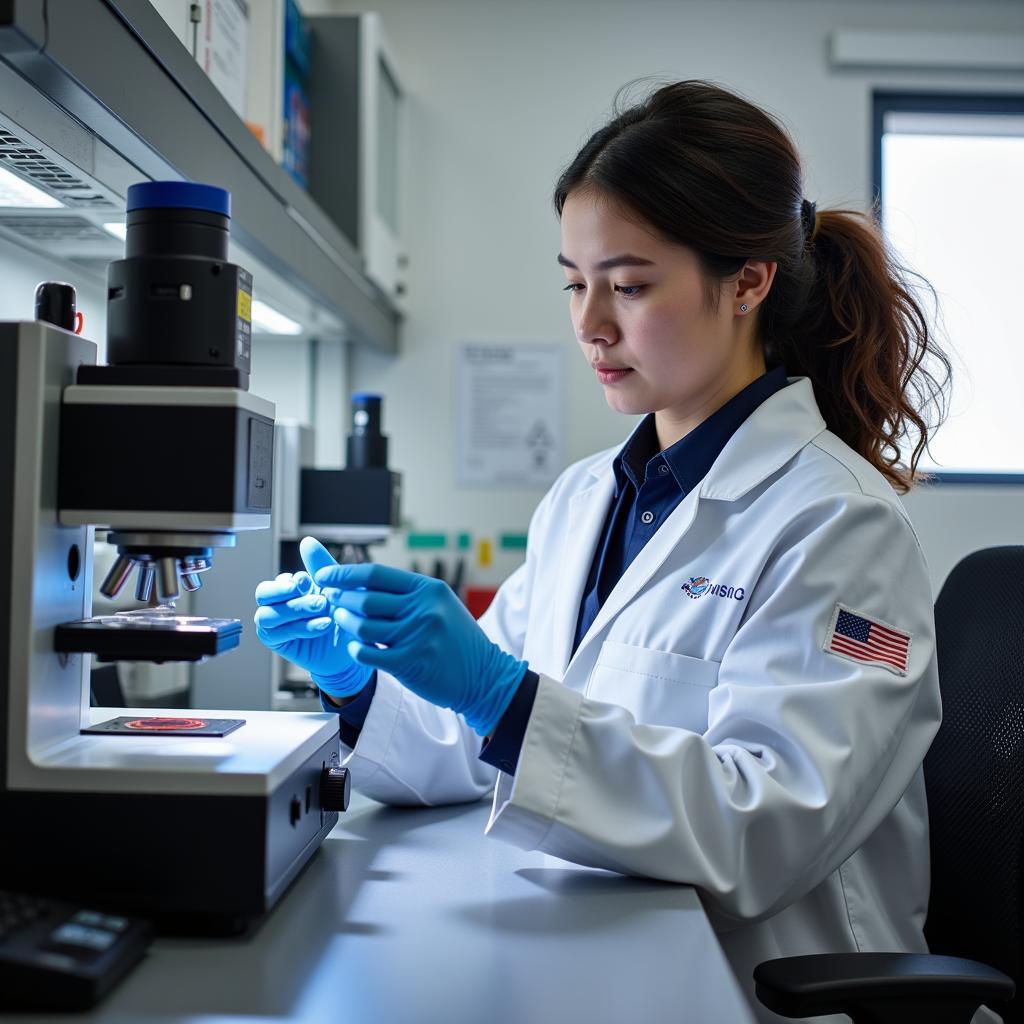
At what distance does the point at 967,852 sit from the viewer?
3.93 ft

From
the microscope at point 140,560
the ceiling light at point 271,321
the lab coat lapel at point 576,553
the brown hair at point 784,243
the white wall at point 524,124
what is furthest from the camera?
the white wall at point 524,124

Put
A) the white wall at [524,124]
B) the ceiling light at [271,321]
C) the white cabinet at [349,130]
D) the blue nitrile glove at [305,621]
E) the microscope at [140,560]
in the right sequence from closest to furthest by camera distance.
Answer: the microscope at [140,560] → the blue nitrile glove at [305,621] → the ceiling light at [271,321] → the white cabinet at [349,130] → the white wall at [524,124]

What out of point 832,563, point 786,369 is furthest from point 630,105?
point 832,563

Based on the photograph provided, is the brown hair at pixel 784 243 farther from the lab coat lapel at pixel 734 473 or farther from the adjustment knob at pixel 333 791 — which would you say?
the adjustment knob at pixel 333 791

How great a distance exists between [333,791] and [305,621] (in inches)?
7.5

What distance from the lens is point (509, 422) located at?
3047 mm

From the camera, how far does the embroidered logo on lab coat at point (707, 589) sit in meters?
1.09

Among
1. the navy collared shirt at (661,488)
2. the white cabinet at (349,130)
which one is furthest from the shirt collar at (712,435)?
the white cabinet at (349,130)

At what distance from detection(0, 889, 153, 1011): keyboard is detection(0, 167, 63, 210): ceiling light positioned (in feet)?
2.44

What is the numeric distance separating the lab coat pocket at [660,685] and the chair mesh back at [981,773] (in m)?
0.37

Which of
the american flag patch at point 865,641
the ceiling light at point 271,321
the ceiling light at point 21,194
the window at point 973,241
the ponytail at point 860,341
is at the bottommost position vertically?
→ the american flag patch at point 865,641

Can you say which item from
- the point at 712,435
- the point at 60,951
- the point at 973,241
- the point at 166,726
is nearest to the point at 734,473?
the point at 712,435

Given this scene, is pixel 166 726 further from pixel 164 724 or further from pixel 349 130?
pixel 349 130

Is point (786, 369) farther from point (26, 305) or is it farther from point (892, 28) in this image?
point (892, 28)
